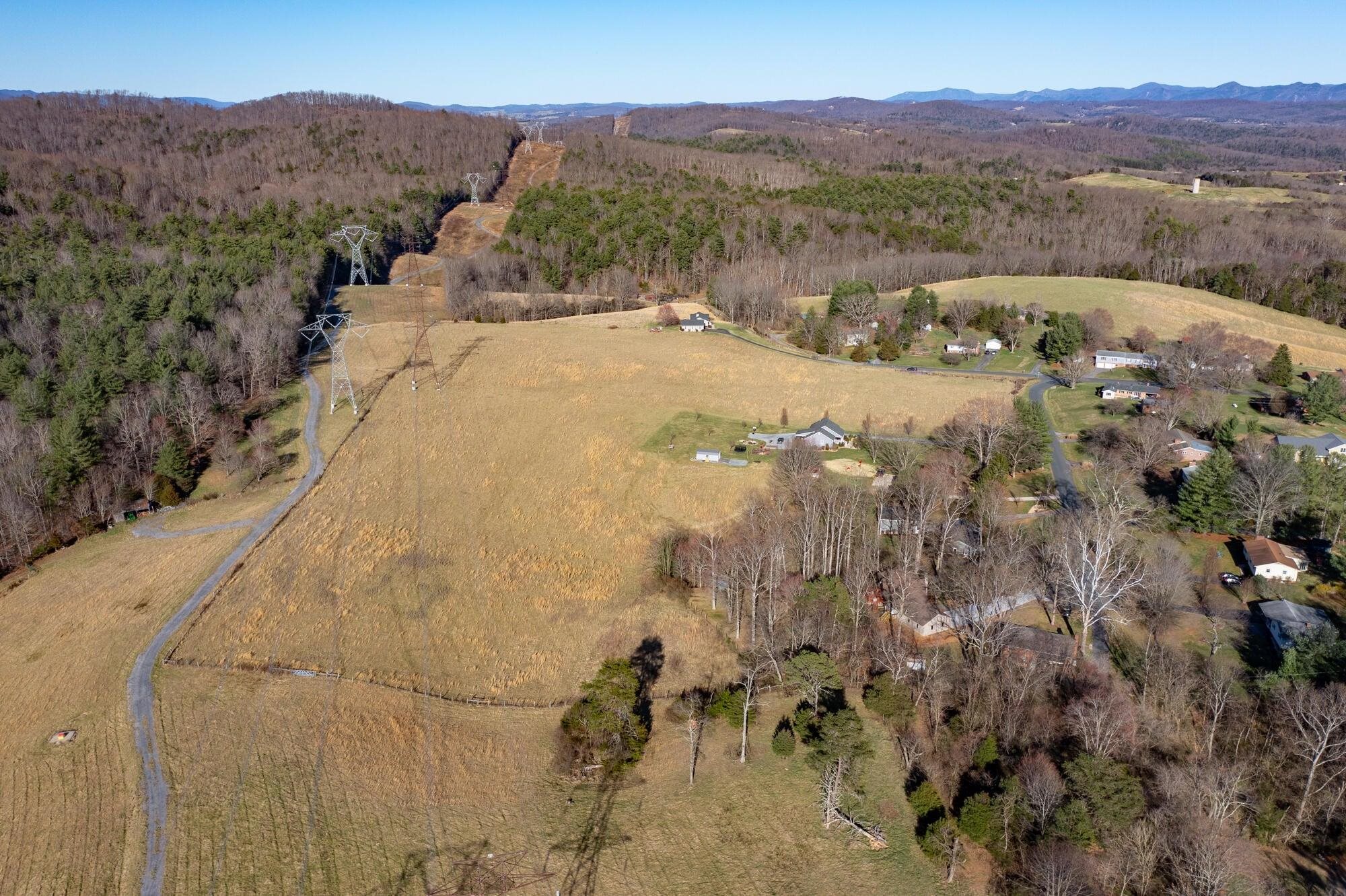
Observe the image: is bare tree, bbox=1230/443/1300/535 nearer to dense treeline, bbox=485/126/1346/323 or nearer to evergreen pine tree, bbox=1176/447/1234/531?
evergreen pine tree, bbox=1176/447/1234/531

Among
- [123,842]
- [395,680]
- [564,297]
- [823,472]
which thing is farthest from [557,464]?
[564,297]

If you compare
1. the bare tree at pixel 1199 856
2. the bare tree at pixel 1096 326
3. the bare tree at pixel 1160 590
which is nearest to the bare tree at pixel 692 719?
the bare tree at pixel 1199 856

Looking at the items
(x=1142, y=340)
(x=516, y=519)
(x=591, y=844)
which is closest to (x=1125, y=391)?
(x=1142, y=340)

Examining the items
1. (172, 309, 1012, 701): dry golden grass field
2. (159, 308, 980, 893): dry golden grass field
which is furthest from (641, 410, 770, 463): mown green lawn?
(159, 308, 980, 893): dry golden grass field

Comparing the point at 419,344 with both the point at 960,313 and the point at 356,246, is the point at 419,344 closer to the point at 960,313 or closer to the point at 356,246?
the point at 356,246

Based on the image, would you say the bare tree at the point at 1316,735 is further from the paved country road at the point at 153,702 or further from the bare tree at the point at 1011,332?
the bare tree at the point at 1011,332
